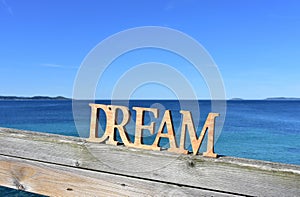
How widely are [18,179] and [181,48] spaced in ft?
3.96

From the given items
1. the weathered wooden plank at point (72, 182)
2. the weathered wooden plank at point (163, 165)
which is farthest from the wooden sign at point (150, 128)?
the weathered wooden plank at point (72, 182)

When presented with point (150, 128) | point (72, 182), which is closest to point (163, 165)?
point (150, 128)

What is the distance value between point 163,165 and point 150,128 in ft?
0.62

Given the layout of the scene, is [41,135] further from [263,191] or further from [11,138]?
[263,191]

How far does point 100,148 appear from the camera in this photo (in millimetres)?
1485

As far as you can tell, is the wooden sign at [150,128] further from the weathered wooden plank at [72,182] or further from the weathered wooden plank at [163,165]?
the weathered wooden plank at [72,182]

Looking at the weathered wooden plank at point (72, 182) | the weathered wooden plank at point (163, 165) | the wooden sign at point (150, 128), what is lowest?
the weathered wooden plank at point (72, 182)

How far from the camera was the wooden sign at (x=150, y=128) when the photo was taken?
129 centimetres

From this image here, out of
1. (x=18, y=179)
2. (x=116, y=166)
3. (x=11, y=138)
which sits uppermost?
(x=11, y=138)

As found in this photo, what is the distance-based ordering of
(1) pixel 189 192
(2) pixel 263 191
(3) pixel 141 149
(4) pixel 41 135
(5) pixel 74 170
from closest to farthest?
(2) pixel 263 191 < (1) pixel 189 192 < (3) pixel 141 149 < (5) pixel 74 170 < (4) pixel 41 135

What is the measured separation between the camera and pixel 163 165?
53.2 inches

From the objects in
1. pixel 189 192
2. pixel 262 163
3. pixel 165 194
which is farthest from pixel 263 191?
pixel 165 194

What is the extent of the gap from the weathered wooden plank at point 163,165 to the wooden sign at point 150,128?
1.3 inches

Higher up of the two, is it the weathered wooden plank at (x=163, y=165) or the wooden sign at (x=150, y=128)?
the wooden sign at (x=150, y=128)
